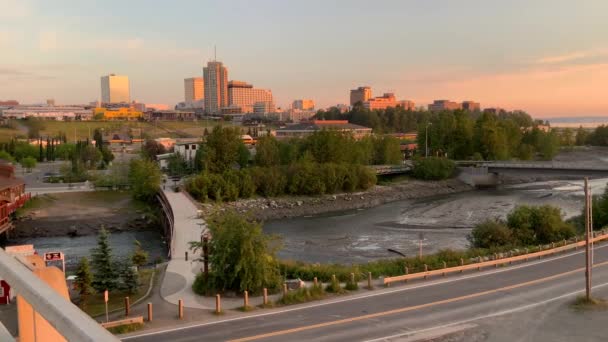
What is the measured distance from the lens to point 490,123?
85.1 metres

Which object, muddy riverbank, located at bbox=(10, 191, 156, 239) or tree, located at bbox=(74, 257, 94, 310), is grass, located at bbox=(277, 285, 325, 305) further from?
muddy riverbank, located at bbox=(10, 191, 156, 239)

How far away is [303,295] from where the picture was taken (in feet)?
60.6

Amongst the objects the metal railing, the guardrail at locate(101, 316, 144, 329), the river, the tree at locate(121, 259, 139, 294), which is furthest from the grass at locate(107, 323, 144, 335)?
the river

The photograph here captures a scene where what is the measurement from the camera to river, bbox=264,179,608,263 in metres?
33.2

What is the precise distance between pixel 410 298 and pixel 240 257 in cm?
623

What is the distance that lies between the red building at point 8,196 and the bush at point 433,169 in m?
46.7

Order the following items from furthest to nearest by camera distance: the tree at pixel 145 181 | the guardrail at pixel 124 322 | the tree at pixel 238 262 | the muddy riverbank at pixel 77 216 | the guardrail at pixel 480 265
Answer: the tree at pixel 145 181
the muddy riverbank at pixel 77 216
the guardrail at pixel 480 265
the tree at pixel 238 262
the guardrail at pixel 124 322

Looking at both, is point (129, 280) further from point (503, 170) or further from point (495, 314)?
point (503, 170)

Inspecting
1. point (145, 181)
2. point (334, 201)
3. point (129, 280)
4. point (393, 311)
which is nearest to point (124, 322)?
point (129, 280)

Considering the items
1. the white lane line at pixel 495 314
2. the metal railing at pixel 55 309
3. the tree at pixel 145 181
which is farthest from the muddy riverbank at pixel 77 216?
the metal railing at pixel 55 309

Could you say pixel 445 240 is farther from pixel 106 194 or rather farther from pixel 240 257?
pixel 106 194

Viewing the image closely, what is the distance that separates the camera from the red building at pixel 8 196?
40.0m

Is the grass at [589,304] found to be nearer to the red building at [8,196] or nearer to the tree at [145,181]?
the red building at [8,196]

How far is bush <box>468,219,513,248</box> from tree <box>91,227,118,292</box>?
19.0 meters
